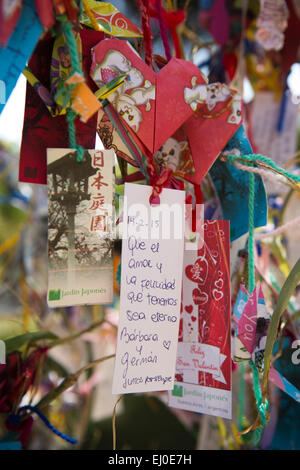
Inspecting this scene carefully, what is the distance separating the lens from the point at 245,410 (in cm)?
73

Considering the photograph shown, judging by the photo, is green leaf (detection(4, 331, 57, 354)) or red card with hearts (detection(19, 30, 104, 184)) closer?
red card with hearts (detection(19, 30, 104, 184))

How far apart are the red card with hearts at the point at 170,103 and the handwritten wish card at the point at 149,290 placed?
0.06 metres

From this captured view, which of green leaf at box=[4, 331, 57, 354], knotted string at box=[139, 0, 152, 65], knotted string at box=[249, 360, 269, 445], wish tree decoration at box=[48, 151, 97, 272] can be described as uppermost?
knotted string at box=[139, 0, 152, 65]

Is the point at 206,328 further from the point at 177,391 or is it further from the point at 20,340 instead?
the point at 20,340

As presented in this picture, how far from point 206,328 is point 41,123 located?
257 mm

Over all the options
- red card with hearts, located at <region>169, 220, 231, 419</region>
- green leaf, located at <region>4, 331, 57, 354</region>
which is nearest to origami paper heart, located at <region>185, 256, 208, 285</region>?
red card with hearts, located at <region>169, 220, 231, 419</region>

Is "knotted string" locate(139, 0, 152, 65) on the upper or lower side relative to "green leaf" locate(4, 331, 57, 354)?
upper

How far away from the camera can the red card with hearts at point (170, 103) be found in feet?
1.19

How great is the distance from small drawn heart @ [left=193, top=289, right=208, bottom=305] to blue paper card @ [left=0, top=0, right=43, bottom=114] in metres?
0.25

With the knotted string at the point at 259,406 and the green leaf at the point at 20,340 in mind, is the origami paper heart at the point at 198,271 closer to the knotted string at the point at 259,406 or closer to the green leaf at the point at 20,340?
the knotted string at the point at 259,406

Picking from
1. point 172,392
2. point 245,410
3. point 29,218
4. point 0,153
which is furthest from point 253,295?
point 0,153

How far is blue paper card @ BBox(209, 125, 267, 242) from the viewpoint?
0.44m

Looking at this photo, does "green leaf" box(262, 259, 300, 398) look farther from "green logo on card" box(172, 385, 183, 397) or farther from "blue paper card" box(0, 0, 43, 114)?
"blue paper card" box(0, 0, 43, 114)

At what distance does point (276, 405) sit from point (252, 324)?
0.21 meters
